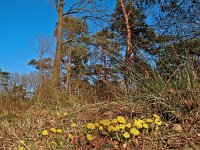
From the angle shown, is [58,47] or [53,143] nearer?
[53,143]

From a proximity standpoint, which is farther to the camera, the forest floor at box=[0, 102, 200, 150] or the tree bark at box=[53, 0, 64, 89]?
the tree bark at box=[53, 0, 64, 89]

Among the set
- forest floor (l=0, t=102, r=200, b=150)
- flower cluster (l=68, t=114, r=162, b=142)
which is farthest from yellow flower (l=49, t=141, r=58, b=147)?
flower cluster (l=68, t=114, r=162, b=142)

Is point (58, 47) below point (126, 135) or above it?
above

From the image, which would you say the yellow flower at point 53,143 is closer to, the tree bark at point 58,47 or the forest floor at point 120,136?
the forest floor at point 120,136

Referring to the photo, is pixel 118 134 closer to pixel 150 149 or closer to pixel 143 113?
pixel 150 149

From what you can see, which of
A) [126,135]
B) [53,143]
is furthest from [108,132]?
[53,143]

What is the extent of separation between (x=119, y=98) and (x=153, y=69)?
0.60 m

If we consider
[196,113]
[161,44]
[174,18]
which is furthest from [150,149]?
[174,18]

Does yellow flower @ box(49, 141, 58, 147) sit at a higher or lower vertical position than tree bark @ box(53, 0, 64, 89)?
lower

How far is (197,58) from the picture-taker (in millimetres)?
2998

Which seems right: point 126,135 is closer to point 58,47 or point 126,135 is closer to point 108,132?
point 108,132

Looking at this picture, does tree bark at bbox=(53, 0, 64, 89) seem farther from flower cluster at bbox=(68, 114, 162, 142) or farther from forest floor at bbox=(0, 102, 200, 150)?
flower cluster at bbox=(68, 114, 162, 142)

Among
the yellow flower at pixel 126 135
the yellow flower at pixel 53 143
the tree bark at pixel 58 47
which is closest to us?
the yellow flower at pixel 126 135

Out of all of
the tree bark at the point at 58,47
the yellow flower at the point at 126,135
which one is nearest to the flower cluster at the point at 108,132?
the yellow flower at the point at 126,135
